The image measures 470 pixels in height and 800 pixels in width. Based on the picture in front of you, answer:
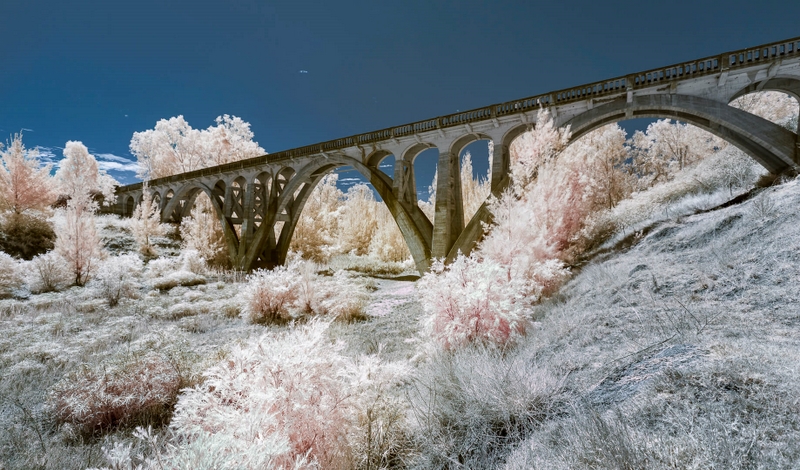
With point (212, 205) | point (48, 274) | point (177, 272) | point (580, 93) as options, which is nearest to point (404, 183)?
point (580, 93)

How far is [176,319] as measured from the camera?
5828 mm

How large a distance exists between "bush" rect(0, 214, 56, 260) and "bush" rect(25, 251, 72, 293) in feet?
15.5

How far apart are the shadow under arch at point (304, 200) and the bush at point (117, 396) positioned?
795cm

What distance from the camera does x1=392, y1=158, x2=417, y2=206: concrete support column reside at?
11203 millimetres

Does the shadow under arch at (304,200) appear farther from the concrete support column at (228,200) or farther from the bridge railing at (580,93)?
the concrete support column at (228,200)

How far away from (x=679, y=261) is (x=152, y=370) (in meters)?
6.00

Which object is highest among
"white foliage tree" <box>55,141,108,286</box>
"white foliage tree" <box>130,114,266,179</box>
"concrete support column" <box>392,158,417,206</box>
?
"white foliage tree" <box>130,114,266,179</box>

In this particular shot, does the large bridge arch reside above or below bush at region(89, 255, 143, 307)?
above

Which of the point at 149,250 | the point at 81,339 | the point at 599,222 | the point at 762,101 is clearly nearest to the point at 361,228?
the point at 149,250

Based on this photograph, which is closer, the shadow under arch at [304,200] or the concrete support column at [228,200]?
the shadow under arch at [304,200]

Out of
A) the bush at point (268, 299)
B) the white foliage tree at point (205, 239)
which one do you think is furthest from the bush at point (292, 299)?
the white foliage tree at point (205, 239)

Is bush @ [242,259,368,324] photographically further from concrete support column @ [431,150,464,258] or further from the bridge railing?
the bridge railing

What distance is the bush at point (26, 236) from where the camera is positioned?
1144 cm

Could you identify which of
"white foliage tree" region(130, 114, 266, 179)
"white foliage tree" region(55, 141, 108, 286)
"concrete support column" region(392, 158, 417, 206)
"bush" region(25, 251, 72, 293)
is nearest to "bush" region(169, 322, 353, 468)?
"concrete support column" region(392, 158, 417, 206)
